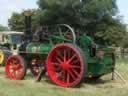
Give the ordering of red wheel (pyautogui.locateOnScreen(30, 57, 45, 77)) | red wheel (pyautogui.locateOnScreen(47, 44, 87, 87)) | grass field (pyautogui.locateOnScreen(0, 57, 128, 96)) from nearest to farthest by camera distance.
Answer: grass field (pyautogui.locateOnScreen(0, 57, 128, 96)) → red wheel (pyautogui.locateOnScreen(47, 44, 87, 87)) → red wheel (pyautogui.locateOnScreen(30, 57, 45, 77))

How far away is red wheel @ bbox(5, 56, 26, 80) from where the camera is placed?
36.0 feet

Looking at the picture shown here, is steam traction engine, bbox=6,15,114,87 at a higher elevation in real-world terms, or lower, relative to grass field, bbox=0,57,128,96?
higher

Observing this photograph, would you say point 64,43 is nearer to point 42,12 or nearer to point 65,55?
point 65,55

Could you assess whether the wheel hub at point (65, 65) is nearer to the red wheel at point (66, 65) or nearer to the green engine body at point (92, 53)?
the red wheel at point (66, 65)

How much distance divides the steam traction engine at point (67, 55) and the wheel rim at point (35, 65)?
51 cm

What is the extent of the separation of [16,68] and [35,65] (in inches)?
35.8

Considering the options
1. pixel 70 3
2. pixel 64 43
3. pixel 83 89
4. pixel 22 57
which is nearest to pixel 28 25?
pixel 22 57

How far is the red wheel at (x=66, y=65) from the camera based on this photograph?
30.1ft

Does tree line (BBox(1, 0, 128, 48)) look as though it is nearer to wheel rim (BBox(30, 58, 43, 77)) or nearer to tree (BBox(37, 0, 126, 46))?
tree (BBox(37, 0, 126, 46))

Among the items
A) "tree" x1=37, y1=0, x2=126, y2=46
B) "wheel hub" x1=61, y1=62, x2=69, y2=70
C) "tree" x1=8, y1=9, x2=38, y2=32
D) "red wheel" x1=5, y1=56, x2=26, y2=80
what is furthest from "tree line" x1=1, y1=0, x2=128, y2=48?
"wheel hub" x1=61, y1=62, x2=69, y2=70

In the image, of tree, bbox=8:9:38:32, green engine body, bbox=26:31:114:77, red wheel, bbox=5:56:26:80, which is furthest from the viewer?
tree, bbox=8:9:38:32

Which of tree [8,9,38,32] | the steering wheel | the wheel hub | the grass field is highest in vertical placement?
tree [8,9,38,32]

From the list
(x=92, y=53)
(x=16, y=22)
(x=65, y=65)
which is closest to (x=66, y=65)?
(x=65, y=65)

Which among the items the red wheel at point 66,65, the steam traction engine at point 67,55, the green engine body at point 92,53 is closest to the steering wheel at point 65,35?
the steam traction engine at point 67,55
